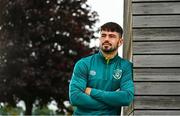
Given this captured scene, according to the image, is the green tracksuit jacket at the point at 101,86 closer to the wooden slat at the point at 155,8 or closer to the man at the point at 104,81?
the man at the point at 104,81

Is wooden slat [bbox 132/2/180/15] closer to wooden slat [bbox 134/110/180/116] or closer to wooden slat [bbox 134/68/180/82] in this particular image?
wooden slat [bbox 134/68/180/82]

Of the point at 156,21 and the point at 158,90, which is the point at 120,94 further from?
the point at 156,21

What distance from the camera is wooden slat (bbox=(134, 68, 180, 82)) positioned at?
5.02 m

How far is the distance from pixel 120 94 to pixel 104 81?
0.16m

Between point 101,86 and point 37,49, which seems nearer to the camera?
point 101,86

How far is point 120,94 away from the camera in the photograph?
14.0 feet

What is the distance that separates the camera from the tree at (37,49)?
25.4 meters

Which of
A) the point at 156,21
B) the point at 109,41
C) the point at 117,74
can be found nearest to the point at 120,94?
the point at 117,74

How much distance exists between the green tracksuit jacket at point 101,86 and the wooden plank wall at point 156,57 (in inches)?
27.4

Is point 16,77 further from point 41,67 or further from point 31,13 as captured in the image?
point 31,13

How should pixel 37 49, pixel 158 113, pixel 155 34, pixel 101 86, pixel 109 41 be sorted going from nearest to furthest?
pixel 109 41 < pixel 101 86 < pixel 158 113 < pixel 155 34 < pixel 37 49

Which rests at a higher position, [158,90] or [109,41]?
[109,41]

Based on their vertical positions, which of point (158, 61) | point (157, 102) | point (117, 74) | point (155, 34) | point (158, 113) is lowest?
point (158, 113)

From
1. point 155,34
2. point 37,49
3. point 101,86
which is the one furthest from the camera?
point 37,49
